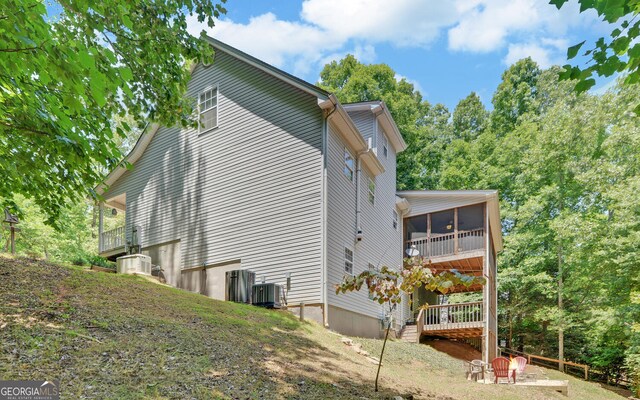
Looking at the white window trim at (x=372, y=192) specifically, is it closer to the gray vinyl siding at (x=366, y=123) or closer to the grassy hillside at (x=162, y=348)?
the gray vinyl siding at (x=366, y=123)

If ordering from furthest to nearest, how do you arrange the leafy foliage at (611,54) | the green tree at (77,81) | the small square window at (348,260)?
the small square window at (348,260)
the green tree at (77,81)
the leafy foliage at (611,54)

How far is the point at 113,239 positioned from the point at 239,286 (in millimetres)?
9378

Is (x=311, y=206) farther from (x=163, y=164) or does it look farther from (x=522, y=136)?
(x=522, y=136)

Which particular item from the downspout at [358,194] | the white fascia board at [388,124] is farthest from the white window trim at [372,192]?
the white fascia board at [388,124]

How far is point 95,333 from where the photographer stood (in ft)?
19.7

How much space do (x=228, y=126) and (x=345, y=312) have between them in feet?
25.4

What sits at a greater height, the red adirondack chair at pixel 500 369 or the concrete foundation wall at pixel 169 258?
the concrete foundation wall at pixel 169 258

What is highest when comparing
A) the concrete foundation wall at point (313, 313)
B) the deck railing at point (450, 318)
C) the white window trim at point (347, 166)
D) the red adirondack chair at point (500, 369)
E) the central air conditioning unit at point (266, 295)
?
the white window trim at point (347, 166)

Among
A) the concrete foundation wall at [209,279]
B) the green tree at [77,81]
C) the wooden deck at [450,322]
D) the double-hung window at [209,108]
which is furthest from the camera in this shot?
the wooden deck at [450,322]

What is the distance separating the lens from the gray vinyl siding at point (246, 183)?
12938 millimetres

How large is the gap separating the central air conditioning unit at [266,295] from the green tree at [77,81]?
545 cm

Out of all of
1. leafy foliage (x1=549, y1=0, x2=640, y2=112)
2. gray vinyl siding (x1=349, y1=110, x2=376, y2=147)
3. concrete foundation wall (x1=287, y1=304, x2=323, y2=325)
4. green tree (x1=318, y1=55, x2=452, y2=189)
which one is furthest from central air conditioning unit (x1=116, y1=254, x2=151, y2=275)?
green tree (x1=318, y1=55, x2=452, y2=189)

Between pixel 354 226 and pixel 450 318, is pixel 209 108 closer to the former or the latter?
pixel 354 226

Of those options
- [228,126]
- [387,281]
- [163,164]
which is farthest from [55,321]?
[163,164]
